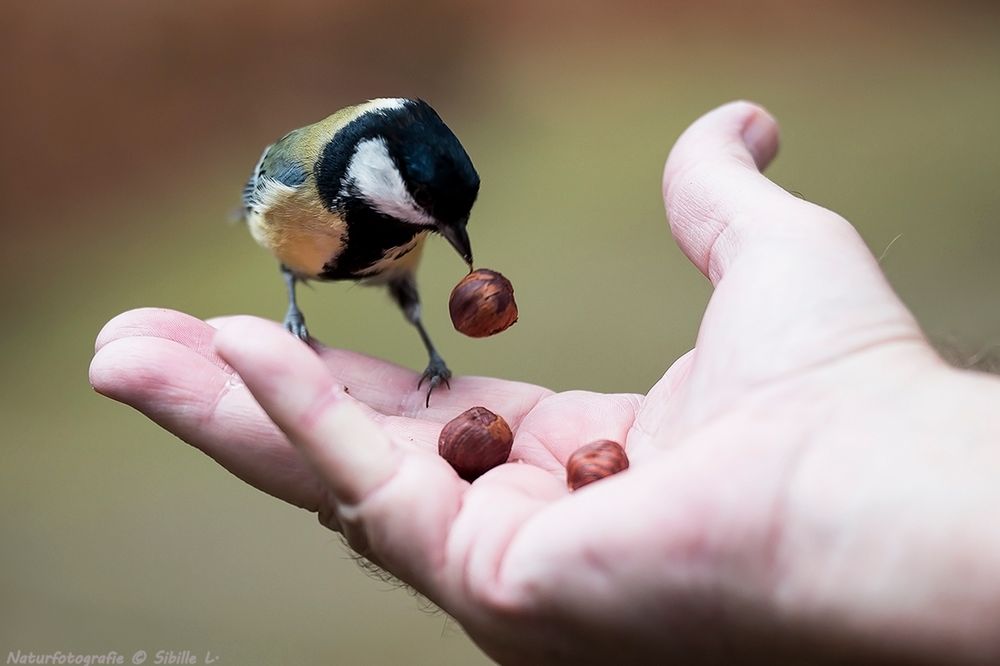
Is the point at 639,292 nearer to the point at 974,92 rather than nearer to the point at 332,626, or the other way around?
the point at 332,626

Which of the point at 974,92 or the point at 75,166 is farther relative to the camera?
the point at 974,92

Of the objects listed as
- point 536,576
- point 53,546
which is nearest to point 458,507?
point 536,576

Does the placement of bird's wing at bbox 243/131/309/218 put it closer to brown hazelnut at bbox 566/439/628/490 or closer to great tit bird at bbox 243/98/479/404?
great tit bird at bbox 243/98/479/404

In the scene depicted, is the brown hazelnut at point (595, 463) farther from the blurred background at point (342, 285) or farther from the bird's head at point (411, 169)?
the blurred background at point (342, 285)

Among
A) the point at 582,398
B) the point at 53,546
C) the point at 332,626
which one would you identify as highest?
the point at 582,398

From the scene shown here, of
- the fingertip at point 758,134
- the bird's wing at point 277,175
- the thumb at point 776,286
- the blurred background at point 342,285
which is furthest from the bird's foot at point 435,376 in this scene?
the blurred background at point 342,285

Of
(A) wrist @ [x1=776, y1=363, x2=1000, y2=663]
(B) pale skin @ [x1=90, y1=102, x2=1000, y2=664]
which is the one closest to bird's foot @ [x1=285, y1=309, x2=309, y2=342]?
(B) pale skin @ [x1=90, y1=102, x2=1000, y2=664]
